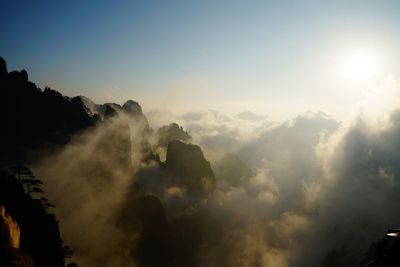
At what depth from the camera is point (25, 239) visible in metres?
58.2

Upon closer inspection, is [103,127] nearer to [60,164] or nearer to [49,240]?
[60,164]

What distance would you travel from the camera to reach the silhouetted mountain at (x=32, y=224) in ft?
184

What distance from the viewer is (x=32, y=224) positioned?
60.8 m

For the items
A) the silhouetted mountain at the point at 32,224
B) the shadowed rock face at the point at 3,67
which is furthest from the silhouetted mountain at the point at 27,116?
the silhouetted mountain at the point at 32,224

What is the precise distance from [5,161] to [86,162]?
5145 centimetres

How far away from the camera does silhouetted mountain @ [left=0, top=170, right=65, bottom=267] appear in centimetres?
5600

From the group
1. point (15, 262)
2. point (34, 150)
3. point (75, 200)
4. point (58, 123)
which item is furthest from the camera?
point (75, 200)

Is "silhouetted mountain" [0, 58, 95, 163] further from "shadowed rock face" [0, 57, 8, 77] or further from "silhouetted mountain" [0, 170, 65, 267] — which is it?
"silhouetted mountain" [0, 170, 65, 267]

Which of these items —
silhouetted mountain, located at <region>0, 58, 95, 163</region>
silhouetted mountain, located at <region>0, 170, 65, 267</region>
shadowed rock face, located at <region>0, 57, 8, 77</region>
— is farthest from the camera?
shadowed rock face, located at <region>0, 57, 8, 77</region>

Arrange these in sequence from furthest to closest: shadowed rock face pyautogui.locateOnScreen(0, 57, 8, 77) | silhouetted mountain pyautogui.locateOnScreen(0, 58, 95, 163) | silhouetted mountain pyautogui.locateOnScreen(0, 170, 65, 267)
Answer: shadowed rock face pyautogui.locateOnScreen(0, 57, 8, 77), silhouetted mountain pyautogui.locateOnScreen(0, 58, 95, 163), silhouetted mountain pyautogui.locateOnScreen(0, 170, 65, 267)

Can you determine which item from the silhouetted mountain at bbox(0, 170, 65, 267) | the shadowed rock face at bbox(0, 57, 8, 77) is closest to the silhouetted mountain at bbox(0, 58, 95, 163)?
the shadowed rock face at bbox(0, 57, 8, 77)

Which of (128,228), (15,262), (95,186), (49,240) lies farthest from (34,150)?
(15,262)

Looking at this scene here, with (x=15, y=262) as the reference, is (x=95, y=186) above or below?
above

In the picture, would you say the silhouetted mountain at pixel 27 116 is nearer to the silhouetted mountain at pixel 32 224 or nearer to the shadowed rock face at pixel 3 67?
the shadowed rock face at pixel 3 67
